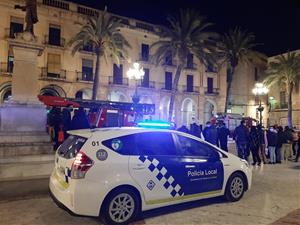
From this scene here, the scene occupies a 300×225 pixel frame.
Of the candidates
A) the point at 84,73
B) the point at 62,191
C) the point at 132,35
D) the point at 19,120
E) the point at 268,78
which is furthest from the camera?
the point at 268,78

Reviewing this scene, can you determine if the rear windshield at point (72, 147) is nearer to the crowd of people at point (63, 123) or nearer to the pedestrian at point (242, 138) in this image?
the crowd of people at point (63, 123)

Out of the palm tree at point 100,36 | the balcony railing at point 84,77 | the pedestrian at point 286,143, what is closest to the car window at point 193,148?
the pedestrian at point 286,143

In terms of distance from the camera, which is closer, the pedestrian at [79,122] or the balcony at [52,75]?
the pedestrian at [79,122]

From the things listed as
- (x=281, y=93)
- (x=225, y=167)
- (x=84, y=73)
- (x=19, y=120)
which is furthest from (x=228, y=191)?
(x=281, y=93)

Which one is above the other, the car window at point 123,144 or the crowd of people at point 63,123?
the crowd of people at point 63,123

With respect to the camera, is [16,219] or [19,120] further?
[19,120]

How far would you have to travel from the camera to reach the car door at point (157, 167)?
530 centimetres

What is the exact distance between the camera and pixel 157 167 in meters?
5.51

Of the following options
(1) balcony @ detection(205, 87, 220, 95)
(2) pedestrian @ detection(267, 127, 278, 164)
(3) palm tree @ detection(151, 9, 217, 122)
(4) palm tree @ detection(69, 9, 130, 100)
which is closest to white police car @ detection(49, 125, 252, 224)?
(2) pedestrian @ detection(267, 127, 278, 164)

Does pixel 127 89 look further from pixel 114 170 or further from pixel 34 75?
pixel 114 170

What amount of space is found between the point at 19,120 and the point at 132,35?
29.3 meters

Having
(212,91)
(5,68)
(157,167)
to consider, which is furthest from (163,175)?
(212,91)

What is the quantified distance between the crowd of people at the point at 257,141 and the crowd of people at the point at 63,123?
16.7 ft

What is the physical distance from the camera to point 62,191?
4.97 metres
